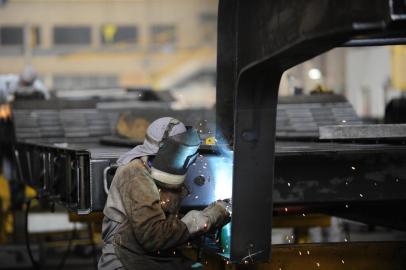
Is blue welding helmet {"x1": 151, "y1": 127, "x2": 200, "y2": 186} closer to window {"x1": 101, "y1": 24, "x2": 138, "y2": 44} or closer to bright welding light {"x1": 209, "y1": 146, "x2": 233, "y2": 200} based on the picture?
bright welding light {"x1": 209, "y1": 146, "x2": 233, "y2": 200}

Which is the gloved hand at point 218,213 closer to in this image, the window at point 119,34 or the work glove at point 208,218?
the work glove at point 208,218

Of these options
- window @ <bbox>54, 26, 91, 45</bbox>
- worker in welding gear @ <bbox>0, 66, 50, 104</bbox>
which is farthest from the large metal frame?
window @ <bbox>54, 26, 91, 45</bbox>

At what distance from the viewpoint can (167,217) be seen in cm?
521

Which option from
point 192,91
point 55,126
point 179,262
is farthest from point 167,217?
point 192,91

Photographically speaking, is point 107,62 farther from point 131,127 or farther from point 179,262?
point 179,262

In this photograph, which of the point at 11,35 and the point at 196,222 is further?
the point at 11,35

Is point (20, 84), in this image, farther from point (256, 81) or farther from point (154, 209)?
point (256, 81)

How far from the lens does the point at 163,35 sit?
38969 millimetres

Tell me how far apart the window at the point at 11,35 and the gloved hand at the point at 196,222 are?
3385 centimetres

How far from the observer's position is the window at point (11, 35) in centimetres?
3809

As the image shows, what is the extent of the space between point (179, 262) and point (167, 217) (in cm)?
26

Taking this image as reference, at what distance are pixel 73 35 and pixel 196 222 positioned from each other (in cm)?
3512

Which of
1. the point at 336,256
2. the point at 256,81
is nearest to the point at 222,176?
the point at 336,256

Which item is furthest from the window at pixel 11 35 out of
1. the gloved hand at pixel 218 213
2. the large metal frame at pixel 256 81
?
the gloved hand at pixel 218 213
